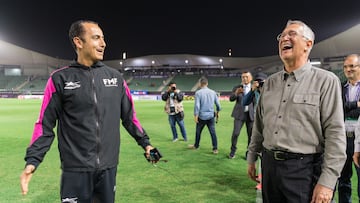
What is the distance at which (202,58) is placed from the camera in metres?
74.8

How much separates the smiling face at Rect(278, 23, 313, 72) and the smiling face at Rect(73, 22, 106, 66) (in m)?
1.76

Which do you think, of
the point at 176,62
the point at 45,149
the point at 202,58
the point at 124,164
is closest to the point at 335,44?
the point at 202,58

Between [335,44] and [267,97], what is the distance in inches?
2424

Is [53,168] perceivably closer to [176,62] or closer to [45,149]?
[45,149]

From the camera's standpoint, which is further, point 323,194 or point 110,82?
point 110,82

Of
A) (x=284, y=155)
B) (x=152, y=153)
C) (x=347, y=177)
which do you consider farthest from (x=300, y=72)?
(x=347, y=177)

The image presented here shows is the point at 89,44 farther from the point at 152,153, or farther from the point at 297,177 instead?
the point at 297,177

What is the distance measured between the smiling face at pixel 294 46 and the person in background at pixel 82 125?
170 cm

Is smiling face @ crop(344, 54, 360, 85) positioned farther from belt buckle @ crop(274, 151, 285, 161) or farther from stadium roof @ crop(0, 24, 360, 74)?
stadium roof @ crop(0, 24, 360, 74)

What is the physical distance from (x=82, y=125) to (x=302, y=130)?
1992mm

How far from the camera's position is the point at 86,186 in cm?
265

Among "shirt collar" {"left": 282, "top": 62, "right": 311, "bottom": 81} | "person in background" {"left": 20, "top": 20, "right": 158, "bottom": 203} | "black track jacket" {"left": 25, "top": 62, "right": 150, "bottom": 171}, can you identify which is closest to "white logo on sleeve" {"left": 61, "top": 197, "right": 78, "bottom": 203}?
"person in background" {"left": 20, "top": 20, "right": 158, "bottom": 203}

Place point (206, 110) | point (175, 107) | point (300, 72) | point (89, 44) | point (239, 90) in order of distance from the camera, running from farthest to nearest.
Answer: point (175, 107)
point (206, 110)
point (239, 90)
point (89, 44)
point (300, 72)

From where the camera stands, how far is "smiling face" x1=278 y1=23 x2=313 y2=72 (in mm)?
2480
